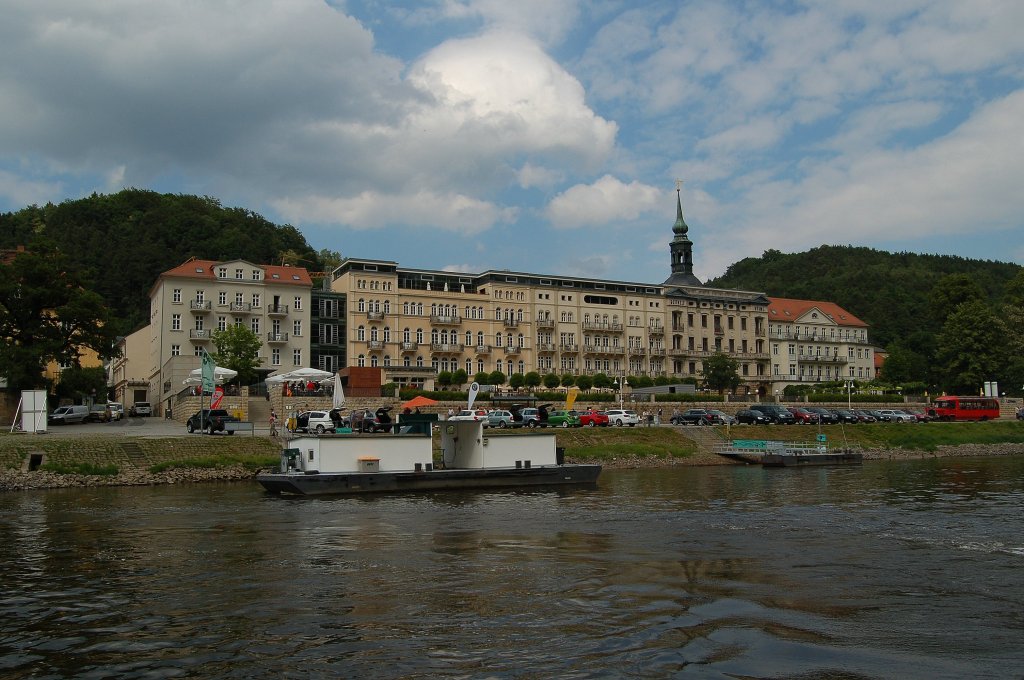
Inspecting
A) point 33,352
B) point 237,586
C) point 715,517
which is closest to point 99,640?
point 237,586

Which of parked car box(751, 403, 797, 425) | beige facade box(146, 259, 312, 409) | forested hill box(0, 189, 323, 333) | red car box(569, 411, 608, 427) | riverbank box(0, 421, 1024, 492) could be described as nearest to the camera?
riverbank box(0, 421, 1024, 492)

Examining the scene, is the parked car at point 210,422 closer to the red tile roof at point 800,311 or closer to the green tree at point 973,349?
the green tree at point 973,349

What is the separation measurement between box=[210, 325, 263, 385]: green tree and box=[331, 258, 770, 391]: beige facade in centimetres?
1569

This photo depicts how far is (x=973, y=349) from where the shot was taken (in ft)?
319

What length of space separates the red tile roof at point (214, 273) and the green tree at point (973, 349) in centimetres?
7218

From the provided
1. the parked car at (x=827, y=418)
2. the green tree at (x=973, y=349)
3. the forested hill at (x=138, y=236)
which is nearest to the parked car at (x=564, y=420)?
the parked car at (x=827, y=418)

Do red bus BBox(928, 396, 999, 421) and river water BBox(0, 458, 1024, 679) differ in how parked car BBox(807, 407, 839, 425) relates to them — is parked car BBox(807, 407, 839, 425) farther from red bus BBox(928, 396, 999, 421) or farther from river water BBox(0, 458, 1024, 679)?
river water BBox(0, 458, 1024, 679)

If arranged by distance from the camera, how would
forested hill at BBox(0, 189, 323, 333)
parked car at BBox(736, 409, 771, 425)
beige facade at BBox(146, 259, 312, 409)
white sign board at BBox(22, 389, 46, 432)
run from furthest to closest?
forested hill at BBox(0, 189, 323, 333) < beige facade at BBox(146, 259, 312, 409) < parked car at BBox(736, 409, 771, 425) < white sign board at BBox(22, 389, 46, 432)

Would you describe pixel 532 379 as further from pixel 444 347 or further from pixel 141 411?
pixel 141 411

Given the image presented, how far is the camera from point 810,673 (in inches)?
432

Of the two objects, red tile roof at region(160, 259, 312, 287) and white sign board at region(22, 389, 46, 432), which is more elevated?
red tile roof at region(160, 259, 312, 287)

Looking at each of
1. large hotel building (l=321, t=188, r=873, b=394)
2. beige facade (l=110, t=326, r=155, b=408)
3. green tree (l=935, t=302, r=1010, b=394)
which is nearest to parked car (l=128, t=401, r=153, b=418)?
beige facade (l=110, t=326, r=155, b=408)

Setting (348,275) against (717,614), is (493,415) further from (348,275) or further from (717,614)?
(717,614)

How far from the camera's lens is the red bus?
257 ft
